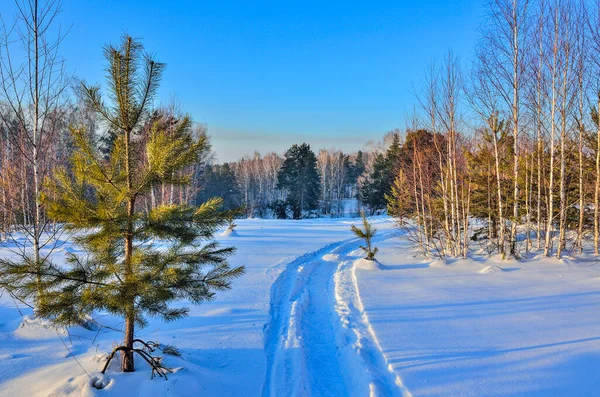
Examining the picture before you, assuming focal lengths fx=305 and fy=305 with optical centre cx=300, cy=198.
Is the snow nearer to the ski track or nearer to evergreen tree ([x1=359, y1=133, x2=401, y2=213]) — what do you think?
the ski track

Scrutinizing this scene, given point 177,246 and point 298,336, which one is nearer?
point 177,246

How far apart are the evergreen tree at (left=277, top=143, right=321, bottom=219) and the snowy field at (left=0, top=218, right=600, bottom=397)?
30216 mm

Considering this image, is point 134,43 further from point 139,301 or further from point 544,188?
point 544,188

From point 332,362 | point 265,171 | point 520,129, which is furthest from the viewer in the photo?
point 265,171

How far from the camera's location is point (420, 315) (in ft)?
18.1

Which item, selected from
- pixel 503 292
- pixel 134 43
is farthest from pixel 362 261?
pixel 134 43

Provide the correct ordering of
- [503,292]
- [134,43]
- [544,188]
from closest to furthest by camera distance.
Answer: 1. [134,43]
2. [503,292]
3. [544,188]

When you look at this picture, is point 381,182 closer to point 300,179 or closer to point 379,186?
point 379,186

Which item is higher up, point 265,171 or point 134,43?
point 265,171

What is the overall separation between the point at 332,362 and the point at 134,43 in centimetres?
445

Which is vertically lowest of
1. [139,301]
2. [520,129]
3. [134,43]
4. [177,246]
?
[139,301]

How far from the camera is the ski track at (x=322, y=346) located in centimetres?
361

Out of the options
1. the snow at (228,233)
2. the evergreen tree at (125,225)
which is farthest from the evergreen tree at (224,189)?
the evergreen tree at (125,225)

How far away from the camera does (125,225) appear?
2.80 meters
